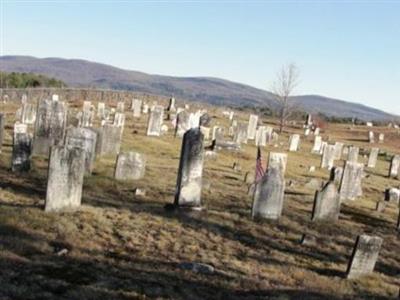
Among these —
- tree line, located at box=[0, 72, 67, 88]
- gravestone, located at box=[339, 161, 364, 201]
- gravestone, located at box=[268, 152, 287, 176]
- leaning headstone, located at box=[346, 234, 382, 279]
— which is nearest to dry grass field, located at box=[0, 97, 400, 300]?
leaning headstone, located at box=[346, 234, 382, 279]

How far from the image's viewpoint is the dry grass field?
10.0m

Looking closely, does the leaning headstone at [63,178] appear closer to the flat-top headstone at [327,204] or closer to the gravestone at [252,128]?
the flat-top headstone at [327,204]

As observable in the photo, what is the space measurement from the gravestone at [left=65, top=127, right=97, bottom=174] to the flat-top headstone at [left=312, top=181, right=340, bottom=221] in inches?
263

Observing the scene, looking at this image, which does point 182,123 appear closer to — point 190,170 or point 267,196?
point 190,170

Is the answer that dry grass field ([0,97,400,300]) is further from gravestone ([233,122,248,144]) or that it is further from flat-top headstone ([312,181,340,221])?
gravestone ([233,122,248,144])

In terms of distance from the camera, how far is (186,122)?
36594 millimetres

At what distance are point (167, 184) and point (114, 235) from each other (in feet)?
22.2

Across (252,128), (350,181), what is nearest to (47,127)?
(350,181)

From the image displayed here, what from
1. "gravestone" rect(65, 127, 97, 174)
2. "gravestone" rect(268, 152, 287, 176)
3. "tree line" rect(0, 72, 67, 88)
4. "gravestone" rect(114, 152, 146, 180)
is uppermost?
"gravestone" rect(268, 152, 287, 176)

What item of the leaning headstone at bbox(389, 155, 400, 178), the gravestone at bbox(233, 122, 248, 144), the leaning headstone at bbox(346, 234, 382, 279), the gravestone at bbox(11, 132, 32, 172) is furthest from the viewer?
the gravestone at bbox(233, 122, 248, 144)

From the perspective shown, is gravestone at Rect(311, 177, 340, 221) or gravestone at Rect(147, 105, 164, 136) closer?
gravestone at Rect(311, 177, 340, 221)

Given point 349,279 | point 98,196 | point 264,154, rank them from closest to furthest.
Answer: point 349,279, point 98,196, point 264,154

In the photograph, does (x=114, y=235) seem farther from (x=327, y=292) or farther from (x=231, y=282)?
(x=327, y=292)

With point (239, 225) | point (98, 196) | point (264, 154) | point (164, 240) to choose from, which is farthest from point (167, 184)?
point (264, 154)
